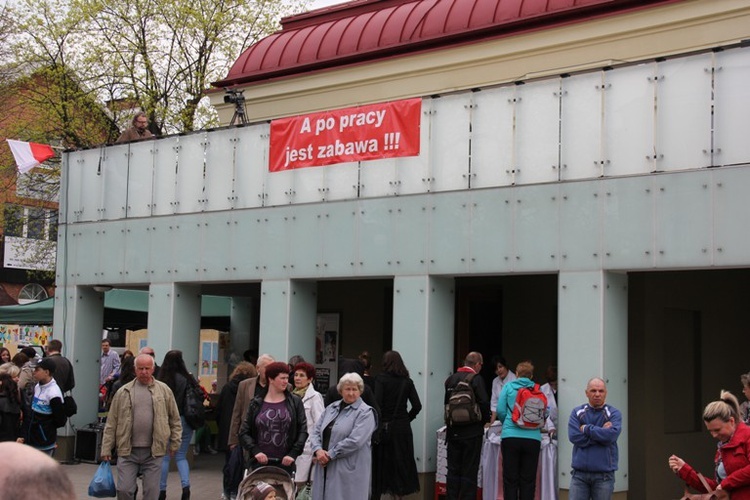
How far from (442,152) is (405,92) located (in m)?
4.45

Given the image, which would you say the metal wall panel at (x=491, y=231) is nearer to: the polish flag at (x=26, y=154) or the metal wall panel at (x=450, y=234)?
the metal wall panel at (x=450, y=234)

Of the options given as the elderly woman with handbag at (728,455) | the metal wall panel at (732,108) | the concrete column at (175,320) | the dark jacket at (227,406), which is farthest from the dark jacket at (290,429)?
the concrete column at (175,320)

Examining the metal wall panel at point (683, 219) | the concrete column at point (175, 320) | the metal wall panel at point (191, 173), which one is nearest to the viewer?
the metal wall panel at point (683, 219)

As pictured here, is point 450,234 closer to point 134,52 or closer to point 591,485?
point 591,485

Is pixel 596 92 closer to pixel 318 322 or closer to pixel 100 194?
pixel 318 322

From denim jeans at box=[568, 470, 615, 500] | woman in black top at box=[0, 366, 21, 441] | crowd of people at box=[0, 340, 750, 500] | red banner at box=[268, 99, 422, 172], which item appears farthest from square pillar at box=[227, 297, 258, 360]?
denim jeans at box=[568, 470, 615, 500]

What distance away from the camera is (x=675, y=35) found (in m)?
15.1

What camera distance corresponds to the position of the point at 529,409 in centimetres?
1126

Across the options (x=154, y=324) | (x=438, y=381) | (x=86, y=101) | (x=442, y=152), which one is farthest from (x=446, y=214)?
(x=86, y=101)

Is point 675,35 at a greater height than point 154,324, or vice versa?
point 675,35

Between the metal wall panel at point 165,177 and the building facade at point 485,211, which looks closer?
the building facade at point 485,211

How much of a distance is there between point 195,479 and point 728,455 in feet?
32.3

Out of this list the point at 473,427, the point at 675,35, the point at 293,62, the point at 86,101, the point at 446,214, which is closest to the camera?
the point at 473,427

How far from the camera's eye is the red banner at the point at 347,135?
14.1 metres
